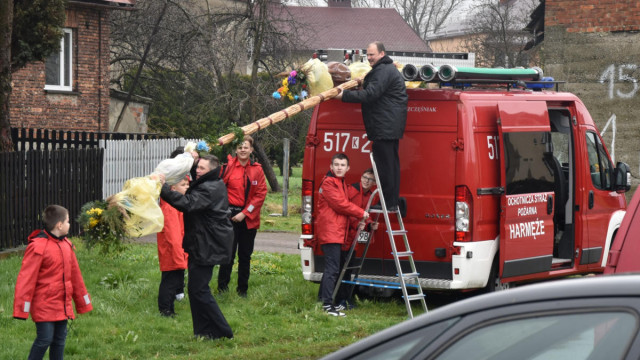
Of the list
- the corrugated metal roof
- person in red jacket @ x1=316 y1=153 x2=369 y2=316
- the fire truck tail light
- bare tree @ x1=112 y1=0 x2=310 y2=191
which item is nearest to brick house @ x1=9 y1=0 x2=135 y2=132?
bare tree @ x1=112 y1=0 x2=310 y2=191

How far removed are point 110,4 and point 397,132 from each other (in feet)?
59.0

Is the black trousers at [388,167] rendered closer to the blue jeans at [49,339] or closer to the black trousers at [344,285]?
the black trousers at [344,285]

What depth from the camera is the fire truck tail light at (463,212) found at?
409 inches

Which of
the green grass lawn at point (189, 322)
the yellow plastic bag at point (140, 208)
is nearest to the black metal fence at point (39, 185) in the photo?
the green grass lawn at point (189, 322)

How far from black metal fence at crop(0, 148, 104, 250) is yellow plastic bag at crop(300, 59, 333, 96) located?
234 inches

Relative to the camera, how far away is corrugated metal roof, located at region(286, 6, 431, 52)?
80.8 metres

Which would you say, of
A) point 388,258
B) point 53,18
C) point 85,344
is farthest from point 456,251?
point 53,18

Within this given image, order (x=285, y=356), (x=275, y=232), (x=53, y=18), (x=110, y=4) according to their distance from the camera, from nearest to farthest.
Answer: (x=285, y=356)
(x=53, y=18)
(x=275, y=232)
(x=110, y=4)

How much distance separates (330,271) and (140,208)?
9.79 feet

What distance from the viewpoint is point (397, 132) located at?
1038 centimetres

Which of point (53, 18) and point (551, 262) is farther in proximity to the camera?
point (53, 18)

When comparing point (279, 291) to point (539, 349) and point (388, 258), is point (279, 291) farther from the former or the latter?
point (539, 349)

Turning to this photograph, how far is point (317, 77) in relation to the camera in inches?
424

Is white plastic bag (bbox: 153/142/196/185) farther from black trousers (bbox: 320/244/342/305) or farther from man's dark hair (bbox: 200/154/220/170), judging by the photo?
black trousers (bbox: 320/244/342/305)
